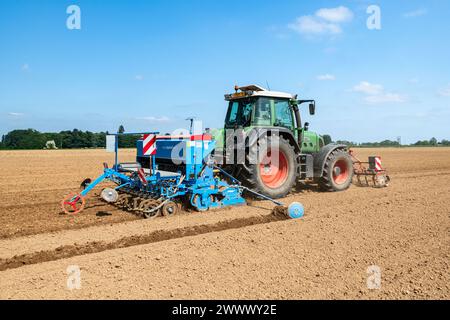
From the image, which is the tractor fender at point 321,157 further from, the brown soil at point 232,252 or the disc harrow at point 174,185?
the disc harrow at point 174,185

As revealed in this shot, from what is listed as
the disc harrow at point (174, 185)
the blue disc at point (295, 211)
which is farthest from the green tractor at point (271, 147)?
the blue disc at point (295, 211)

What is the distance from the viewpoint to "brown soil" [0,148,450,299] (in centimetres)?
347

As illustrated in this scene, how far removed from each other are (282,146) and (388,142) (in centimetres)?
8172

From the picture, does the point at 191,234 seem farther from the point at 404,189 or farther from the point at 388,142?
the point at 388,142

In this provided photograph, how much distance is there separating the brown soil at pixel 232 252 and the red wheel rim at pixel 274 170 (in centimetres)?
92

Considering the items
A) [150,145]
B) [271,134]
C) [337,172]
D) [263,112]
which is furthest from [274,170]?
[150,145]

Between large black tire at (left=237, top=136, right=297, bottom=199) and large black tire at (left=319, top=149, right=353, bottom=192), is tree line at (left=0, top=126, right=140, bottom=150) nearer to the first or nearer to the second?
large black tire at (left=319, top=149, right=353, bottom=192)

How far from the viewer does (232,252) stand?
4.49 metres

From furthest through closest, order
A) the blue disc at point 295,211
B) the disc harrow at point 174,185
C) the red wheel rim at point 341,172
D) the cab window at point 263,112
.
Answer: the red wheel rim at point 341,172 → the cab window at point 263,112 → the disc harrow at point 174,185 → the blue disc at point 295,211

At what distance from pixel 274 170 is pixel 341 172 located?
2.48 m

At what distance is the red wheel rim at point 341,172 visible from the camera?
9839mm

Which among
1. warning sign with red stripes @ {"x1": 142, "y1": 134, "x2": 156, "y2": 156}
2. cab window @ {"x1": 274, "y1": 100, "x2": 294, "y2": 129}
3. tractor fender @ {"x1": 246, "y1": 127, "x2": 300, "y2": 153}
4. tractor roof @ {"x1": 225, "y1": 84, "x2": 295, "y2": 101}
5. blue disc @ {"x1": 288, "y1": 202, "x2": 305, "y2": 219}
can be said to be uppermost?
tractor roof @ {"x1": 225, "y1": 84, "x2": 295, "y2": 101}

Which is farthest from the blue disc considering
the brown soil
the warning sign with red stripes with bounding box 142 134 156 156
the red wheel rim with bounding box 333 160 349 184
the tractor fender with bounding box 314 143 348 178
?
the red wheel rim with bounding box 333 160 349 184
